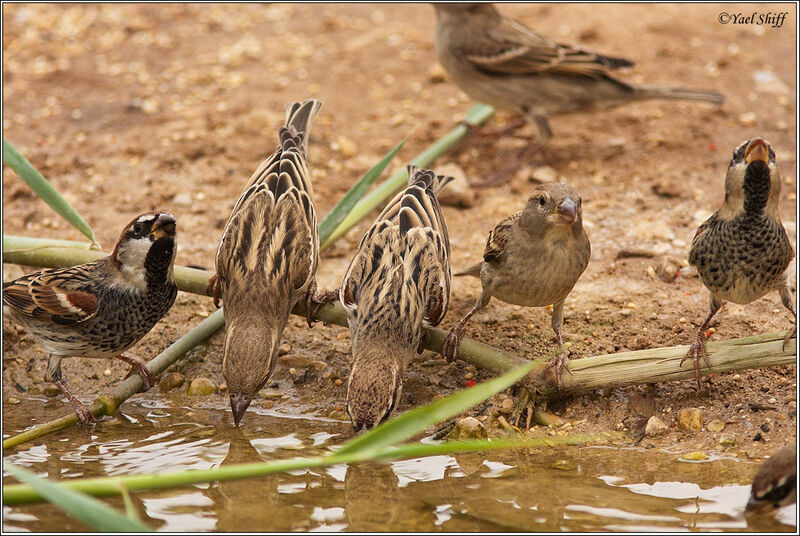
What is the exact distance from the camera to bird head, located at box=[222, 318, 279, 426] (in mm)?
5293

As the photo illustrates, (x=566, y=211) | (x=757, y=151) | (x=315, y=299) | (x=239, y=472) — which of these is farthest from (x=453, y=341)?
(x=239, y=472)

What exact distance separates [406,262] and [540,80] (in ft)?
10.6

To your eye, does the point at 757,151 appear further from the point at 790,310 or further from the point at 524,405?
the point at 524,405

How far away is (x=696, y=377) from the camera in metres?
5.23

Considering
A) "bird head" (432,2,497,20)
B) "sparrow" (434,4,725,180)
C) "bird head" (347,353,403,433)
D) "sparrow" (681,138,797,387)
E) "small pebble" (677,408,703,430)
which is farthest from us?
"bird head" (432,2,497,20)

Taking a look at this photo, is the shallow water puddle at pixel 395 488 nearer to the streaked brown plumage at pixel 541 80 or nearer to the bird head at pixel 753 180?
the bird head at pixel 753 180

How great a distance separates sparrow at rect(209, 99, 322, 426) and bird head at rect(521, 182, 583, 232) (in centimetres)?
145

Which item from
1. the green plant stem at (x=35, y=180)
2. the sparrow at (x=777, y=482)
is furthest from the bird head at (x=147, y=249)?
the sparrow at (x=777, y=482)

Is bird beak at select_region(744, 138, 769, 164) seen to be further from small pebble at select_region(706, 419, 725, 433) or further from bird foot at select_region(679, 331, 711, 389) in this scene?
small pebble at select_region(706, 419, 725, 433)

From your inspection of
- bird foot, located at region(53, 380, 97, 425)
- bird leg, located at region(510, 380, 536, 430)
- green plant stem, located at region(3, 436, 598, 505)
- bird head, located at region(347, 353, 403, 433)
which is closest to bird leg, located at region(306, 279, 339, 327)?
bird head, located at region(347, 353, 403, 433)

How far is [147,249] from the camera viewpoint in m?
5.48

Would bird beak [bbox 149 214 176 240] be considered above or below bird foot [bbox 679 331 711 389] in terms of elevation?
above

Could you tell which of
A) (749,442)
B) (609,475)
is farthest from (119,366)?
(749,442)

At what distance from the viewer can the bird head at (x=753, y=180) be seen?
4633 millimetres
